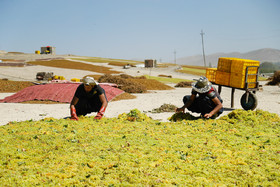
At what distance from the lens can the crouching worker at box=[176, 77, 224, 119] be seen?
7.56 metres

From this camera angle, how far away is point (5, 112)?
1109 cm

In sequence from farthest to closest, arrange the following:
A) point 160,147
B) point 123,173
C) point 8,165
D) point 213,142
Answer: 1. point 213,142
2. point 160,147
3. point 8,165
4. point 123,173

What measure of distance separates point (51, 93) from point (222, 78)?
29.0ft

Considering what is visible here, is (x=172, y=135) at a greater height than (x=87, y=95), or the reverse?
(x=87, y=95)

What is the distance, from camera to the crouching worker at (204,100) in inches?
298

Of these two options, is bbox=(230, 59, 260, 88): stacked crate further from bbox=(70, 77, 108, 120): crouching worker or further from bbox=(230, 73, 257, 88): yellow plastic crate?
bbox=(70, 77, 108, 120): crouching worker

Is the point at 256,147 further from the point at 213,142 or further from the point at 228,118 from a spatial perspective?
the point at 228,118

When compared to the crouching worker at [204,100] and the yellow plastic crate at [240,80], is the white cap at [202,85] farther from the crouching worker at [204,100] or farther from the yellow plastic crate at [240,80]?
the yellow plastic crate at [240,80]

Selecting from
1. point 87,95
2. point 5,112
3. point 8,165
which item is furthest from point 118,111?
point 8,165

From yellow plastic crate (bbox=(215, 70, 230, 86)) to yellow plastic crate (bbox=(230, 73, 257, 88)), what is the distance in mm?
191

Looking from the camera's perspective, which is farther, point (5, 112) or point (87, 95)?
point (5, 112)

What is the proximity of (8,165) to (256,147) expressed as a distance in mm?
4599

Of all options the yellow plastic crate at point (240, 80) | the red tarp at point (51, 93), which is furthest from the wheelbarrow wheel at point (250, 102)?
the red tarp at point (51, 93)

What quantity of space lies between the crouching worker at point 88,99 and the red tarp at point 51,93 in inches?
234
